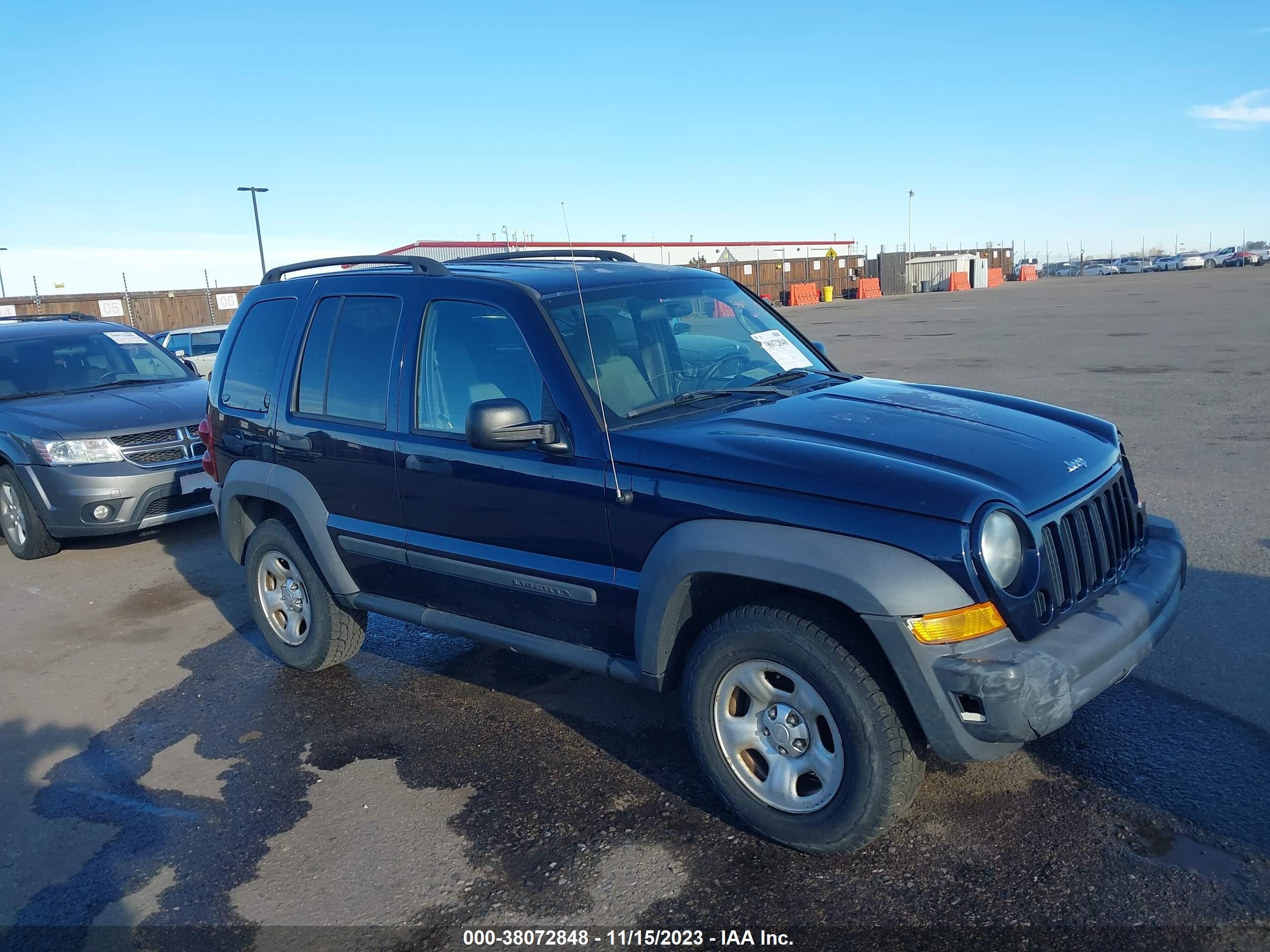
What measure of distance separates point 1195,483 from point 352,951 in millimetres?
6881

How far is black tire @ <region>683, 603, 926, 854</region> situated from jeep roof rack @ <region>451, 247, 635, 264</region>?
96.4 inches

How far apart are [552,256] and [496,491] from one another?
1652mm

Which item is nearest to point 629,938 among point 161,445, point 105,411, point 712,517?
point 712,517

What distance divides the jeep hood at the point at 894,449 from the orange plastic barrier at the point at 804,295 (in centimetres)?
4704

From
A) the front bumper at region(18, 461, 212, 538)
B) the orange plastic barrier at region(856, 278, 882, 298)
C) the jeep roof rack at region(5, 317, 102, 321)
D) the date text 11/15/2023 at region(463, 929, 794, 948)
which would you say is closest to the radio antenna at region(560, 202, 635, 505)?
the date text 11/15/2023 at region(463, 929, 794, 948)

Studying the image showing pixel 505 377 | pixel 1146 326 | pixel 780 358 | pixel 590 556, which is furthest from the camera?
pixel 1146 326

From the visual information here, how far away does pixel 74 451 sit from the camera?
24.5 feet

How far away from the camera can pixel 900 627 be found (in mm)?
2846

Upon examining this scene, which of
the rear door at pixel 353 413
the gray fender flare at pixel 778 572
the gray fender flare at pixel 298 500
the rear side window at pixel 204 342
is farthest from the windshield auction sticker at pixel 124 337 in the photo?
the gray fender flare at pixel 778 572

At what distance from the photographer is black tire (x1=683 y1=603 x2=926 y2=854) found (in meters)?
2.99

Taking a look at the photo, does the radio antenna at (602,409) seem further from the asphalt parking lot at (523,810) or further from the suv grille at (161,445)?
the suv grille at (161,445)

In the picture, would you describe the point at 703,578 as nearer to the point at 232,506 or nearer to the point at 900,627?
the point at 900,627

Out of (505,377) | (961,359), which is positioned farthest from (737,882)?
(961,359)

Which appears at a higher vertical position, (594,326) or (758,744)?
(594,326)
